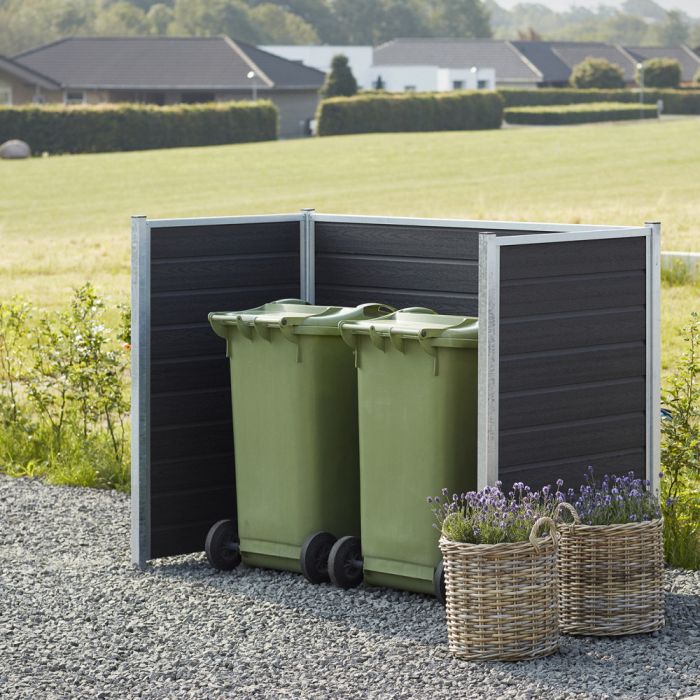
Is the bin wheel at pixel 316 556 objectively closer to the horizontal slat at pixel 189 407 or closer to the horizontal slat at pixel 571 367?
the horizontal slat at pixel 189 407

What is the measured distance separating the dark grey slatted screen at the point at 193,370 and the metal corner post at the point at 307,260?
0.20 m

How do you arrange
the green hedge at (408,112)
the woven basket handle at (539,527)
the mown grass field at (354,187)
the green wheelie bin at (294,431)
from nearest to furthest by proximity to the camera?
the woven basket handle at (539,527) < the green wheelie bin at (294,431) < the mown grass field at (354,187) < the green hedge at (408,112)

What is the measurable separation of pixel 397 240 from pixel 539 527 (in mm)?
1830

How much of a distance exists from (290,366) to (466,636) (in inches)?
58.4

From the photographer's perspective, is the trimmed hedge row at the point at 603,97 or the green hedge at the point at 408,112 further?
the trimmed hedge row at the point at 603,97

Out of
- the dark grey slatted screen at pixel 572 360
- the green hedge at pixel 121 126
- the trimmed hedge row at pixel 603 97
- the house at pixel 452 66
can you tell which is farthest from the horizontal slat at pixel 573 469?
the house at pixel 452 66

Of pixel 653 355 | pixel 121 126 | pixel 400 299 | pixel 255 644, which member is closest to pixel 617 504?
pixel 653 355

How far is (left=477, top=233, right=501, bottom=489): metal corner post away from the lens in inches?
195

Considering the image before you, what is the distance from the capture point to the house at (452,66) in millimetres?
89500

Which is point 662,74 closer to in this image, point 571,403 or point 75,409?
point 75,409

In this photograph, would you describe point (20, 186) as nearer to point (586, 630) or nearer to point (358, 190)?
point (358, 190)

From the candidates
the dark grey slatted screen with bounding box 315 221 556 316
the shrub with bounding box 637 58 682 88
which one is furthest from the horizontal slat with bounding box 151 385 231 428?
the shrub with bounding box 637 58 682 88

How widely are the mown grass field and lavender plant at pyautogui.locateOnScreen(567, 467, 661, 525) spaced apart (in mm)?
7175

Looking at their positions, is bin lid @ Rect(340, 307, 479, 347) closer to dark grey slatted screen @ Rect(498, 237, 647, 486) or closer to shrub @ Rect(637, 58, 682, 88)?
dark grey slatted screen @ Rect(498, 237, 647, 486)
